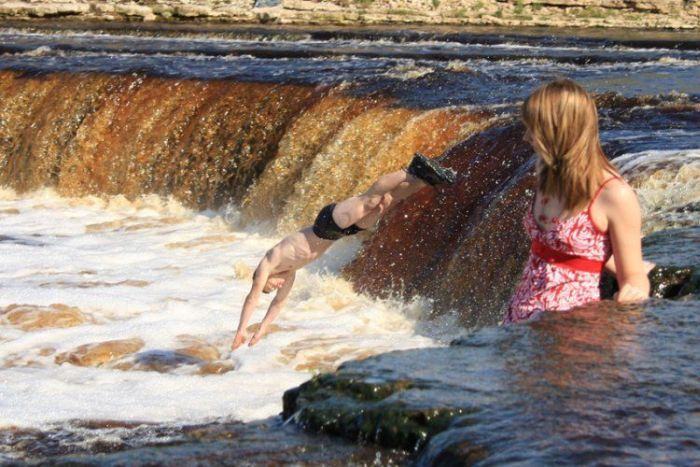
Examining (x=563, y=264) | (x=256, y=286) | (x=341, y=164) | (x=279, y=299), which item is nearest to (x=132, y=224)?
(x=341, y=164)

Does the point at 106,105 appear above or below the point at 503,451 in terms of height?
below

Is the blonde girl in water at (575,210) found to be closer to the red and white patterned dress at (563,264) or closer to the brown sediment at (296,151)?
the red and white patterned dress at (563,264)

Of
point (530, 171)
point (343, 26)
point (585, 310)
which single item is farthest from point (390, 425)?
point (343, 26)

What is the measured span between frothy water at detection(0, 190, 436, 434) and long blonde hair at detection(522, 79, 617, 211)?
194cm

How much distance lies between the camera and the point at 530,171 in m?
9.02

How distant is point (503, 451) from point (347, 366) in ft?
3.51

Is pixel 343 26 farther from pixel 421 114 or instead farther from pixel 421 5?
pixel 421 114

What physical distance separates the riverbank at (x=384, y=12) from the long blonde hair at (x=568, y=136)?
1031 inches

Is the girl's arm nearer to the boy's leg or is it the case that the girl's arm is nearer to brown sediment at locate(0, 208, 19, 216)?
the boy's leg

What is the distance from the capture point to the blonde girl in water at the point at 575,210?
4520 mm

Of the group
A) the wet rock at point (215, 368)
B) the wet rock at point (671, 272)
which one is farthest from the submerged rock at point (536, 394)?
the wet rock at point (215, 368)

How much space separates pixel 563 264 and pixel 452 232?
4.75 metres

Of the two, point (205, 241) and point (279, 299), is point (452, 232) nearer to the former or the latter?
point (279, 299)

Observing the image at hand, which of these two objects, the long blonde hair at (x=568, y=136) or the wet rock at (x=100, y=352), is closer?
the long blonde hair at (x=568, y=136)
